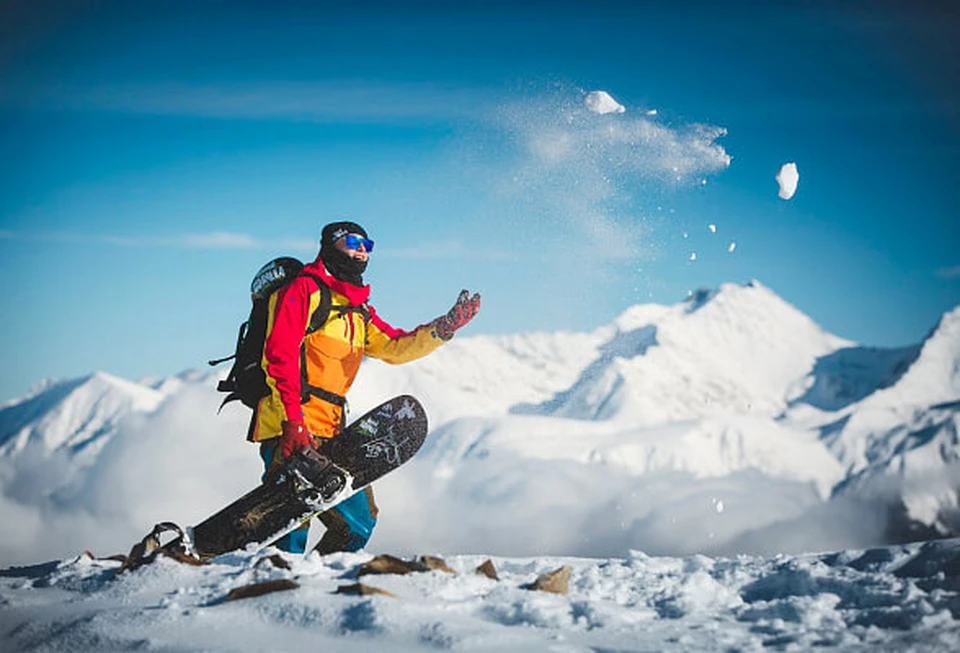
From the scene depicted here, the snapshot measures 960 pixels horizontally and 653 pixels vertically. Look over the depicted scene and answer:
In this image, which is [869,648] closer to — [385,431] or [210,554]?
[385,431]

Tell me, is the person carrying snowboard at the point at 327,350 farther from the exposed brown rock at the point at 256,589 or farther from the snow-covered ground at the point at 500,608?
the exposed brown rock at the point at 256,589

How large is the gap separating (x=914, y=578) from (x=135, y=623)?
15.5 feet

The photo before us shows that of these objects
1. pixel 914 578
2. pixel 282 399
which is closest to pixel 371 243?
pixel 282 399

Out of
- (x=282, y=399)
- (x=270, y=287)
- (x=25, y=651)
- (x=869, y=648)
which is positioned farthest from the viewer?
(x=270, y=287)

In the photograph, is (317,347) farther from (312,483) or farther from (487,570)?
(487,570)

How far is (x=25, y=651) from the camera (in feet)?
13.4

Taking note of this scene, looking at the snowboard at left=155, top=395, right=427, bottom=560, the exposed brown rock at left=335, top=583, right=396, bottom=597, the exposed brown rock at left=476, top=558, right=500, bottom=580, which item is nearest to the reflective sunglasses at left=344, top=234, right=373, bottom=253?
the snowboard at left=155, top=395, right=427, bottom=560

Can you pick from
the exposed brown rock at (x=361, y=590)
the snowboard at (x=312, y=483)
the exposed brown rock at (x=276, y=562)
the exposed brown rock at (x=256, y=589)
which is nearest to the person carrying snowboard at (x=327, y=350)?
the snowboard at (x=312, y=483)

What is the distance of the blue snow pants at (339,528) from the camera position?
6.72 meters

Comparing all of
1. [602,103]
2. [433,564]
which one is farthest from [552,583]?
[602,103]

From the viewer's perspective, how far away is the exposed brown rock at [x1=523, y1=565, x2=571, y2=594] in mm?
4777

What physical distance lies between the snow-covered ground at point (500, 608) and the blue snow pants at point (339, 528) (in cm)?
132

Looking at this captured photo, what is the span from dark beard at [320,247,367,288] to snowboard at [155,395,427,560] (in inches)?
48.7

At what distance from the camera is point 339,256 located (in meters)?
6.75
